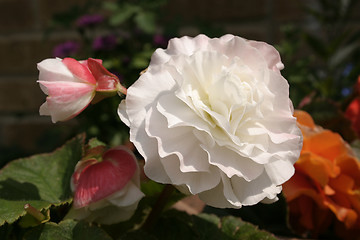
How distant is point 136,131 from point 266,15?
117 centimetres

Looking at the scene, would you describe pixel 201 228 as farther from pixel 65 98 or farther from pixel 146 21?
pixel 146 21

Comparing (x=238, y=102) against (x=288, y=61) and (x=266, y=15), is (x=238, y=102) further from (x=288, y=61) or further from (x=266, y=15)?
(x=266, y=15)

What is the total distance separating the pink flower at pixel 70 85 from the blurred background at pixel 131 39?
74cm

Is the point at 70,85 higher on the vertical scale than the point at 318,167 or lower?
higher

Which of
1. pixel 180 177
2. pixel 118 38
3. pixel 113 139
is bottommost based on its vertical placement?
pixel 113 139

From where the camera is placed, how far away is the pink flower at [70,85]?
355 mm

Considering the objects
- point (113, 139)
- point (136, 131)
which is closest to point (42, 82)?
point (136, 131)

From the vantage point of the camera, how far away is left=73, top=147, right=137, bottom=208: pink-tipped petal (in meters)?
0.38

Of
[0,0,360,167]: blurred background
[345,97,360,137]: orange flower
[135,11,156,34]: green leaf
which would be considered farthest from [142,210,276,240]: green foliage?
[135,11,156,34]: green leaf

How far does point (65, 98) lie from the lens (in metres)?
0.35

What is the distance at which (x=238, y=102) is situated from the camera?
351 millimetres

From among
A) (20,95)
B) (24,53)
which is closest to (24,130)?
(20,95)

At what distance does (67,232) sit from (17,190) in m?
0.09

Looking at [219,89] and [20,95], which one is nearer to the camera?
[219,89]
